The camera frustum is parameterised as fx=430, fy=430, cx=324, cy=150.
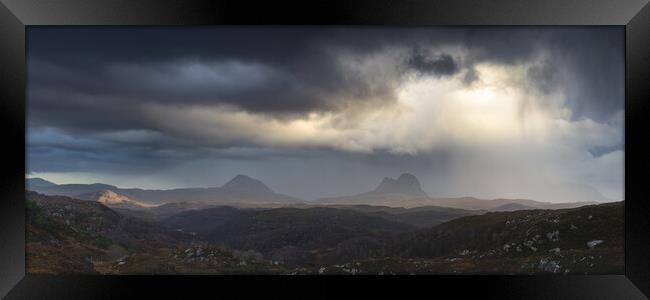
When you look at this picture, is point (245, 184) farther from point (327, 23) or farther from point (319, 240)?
point (327, 23)

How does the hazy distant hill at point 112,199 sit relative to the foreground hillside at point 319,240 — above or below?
above

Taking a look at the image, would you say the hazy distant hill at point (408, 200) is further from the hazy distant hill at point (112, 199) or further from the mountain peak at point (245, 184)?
the hazy distant hill at point (112, 199)

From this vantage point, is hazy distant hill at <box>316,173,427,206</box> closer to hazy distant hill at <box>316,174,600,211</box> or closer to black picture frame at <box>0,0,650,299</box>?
hazy distant hill at <box>316,174,600,211</box>

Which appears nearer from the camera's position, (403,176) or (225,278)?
(225,278)

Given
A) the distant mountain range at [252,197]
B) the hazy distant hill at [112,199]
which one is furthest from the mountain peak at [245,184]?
the hazy distant hill at [112,199]

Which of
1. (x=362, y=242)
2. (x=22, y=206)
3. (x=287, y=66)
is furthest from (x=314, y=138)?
(x=22, y=206)

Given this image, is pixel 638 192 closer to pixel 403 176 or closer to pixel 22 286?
pixel 403 176

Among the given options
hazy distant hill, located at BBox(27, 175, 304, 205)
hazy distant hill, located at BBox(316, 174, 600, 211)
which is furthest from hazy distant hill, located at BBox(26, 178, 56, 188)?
hazy distant hill, located at BBox(316, 174, 600, 211)
